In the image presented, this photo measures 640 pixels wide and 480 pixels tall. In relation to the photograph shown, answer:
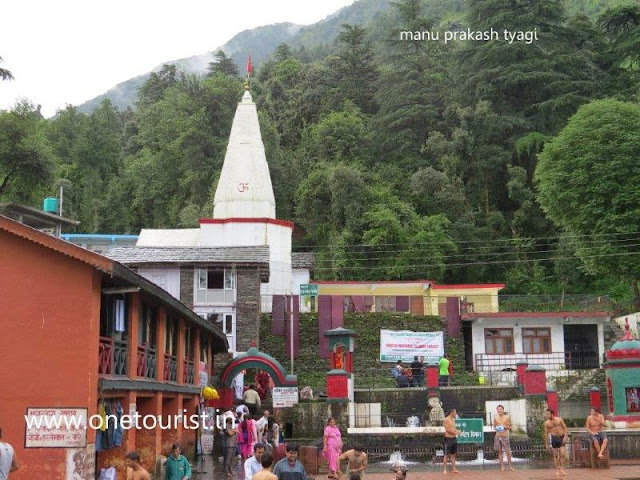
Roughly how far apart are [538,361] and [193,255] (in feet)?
56.1

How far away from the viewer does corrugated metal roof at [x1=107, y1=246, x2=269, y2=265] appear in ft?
128

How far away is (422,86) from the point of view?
6750 cm

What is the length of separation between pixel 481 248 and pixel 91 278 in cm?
4367

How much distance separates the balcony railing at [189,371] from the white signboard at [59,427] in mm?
9817

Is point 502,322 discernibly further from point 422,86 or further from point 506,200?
Result: point 422,86

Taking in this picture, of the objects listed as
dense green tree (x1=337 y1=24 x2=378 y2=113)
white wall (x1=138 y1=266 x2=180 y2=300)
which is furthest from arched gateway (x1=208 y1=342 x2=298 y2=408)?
dense green tree (x1=337 y1=24 x2=378 y2=113)

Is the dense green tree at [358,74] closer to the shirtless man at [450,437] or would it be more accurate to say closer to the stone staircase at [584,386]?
the stone staircase at [584,386]

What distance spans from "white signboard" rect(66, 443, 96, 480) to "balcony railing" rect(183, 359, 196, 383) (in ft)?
31.3

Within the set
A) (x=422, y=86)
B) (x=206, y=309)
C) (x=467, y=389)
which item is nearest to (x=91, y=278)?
(x=467, y=389)

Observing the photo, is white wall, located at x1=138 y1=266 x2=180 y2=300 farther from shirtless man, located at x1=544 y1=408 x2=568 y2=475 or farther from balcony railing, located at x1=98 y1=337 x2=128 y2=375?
shirtless man, located at x1=544 y1=408 x2=568 y2=475

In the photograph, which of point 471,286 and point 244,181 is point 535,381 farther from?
point 244,181

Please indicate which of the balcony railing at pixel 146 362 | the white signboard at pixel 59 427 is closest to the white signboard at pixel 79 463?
the white signboard at pixel 59 427

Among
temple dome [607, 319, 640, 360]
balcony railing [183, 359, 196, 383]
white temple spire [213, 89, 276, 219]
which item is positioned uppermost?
white temple spire [213, 89, 276, 219]

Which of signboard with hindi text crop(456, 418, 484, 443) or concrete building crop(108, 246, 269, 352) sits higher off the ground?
concrete building crop(108, 246, 269, 352)
